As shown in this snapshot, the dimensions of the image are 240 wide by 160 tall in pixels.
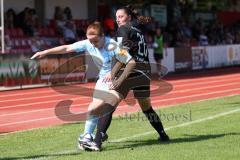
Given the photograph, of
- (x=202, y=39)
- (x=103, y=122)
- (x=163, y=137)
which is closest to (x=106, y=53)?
(x=103, y=122)

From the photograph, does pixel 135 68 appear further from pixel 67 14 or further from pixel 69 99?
pixel 67 14

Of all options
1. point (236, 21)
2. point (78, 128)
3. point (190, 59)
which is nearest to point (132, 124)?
point (78, 128)

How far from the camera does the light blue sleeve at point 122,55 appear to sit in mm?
8289

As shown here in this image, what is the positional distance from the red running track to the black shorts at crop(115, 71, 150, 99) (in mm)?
3335

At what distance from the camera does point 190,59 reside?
30266 mm

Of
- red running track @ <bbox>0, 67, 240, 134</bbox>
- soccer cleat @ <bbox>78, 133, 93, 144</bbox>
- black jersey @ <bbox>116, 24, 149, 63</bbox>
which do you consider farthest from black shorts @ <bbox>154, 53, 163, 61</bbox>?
soccer cleat @ <bbox>78, 133, 93, 144</bbox>

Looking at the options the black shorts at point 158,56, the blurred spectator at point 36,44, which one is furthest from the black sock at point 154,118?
the black shorts at point 158,56

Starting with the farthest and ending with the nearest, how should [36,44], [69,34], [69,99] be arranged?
[69,34] < [36,44] < [69,99]

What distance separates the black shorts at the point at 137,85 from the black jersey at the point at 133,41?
229 millimetres

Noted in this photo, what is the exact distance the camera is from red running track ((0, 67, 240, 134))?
12.6 meters

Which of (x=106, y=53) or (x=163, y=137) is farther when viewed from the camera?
(x=163, y=137)

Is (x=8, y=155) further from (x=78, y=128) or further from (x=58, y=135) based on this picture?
(x=78, y=128)

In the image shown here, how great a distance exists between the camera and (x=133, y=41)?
851cm

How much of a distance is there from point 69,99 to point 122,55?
9.01m
